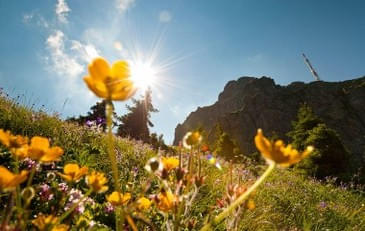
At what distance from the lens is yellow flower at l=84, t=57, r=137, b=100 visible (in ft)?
2.25

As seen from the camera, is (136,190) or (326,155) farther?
(326,155)

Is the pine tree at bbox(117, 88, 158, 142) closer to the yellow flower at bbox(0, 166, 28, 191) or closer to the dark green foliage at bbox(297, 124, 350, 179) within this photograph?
the dark green foliage at bbox(297, 124, 350, 179)

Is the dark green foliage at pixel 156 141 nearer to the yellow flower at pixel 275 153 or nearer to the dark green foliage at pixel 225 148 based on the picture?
the yellow flower at pixel 275 153

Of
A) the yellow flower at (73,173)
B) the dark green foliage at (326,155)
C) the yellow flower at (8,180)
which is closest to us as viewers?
the yellow flower at (8,180)

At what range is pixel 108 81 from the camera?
69 centimetres

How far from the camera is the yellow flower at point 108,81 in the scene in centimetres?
69

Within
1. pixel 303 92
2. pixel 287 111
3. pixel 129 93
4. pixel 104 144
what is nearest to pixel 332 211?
pixel 104 144

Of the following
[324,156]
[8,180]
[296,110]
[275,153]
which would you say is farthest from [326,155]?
[296,110]

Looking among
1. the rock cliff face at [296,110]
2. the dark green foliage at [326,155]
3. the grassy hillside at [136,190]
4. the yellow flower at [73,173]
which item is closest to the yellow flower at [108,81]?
the yellow flower at [73,173]

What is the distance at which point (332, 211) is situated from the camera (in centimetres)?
502

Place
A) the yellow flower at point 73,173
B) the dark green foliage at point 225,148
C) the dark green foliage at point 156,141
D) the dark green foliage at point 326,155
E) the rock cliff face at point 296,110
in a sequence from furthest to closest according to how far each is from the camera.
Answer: the rock cliff face at point 296,110, the dark green foliage at point 225,148, the dark green foliage at point 326,155, the dark green foliage at point 156,141, the yellow flower at point 73,173

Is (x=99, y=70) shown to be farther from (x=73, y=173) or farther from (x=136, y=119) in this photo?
(x=136, y=119)

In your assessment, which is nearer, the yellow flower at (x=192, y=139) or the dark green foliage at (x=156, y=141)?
the yellow flower at (x=192, y=139)

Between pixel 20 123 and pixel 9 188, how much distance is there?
162 inches
